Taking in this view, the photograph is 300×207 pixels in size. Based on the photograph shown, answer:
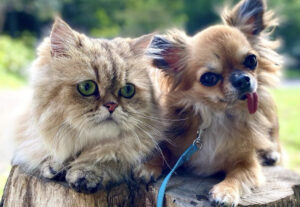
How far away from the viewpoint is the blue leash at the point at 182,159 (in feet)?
7.93

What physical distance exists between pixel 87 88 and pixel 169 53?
85 centimetres

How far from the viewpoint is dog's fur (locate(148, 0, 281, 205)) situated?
8.76 ft

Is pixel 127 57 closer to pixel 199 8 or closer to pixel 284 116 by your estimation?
pixel 284 116

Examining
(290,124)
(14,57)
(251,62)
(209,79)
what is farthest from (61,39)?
(14,57)

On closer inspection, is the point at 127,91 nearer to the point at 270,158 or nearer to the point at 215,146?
the point at 215,146

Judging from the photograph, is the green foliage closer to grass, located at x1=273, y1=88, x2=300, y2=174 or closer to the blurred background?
the blurred background

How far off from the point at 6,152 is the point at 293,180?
5175 millimetres

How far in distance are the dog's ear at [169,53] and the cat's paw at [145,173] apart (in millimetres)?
793

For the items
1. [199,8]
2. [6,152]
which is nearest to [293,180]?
[6,152]

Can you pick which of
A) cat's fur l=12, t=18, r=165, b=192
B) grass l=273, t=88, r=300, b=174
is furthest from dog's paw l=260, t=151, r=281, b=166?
grass l=273, t=88, r=300, b=174

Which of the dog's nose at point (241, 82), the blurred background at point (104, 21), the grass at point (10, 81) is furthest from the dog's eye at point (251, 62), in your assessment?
the grass at point (10, 81)

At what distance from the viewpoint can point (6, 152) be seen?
6.64 meters

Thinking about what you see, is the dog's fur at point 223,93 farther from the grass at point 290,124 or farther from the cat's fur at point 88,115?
the grass at point 290,124

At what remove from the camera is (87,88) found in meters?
2.44
